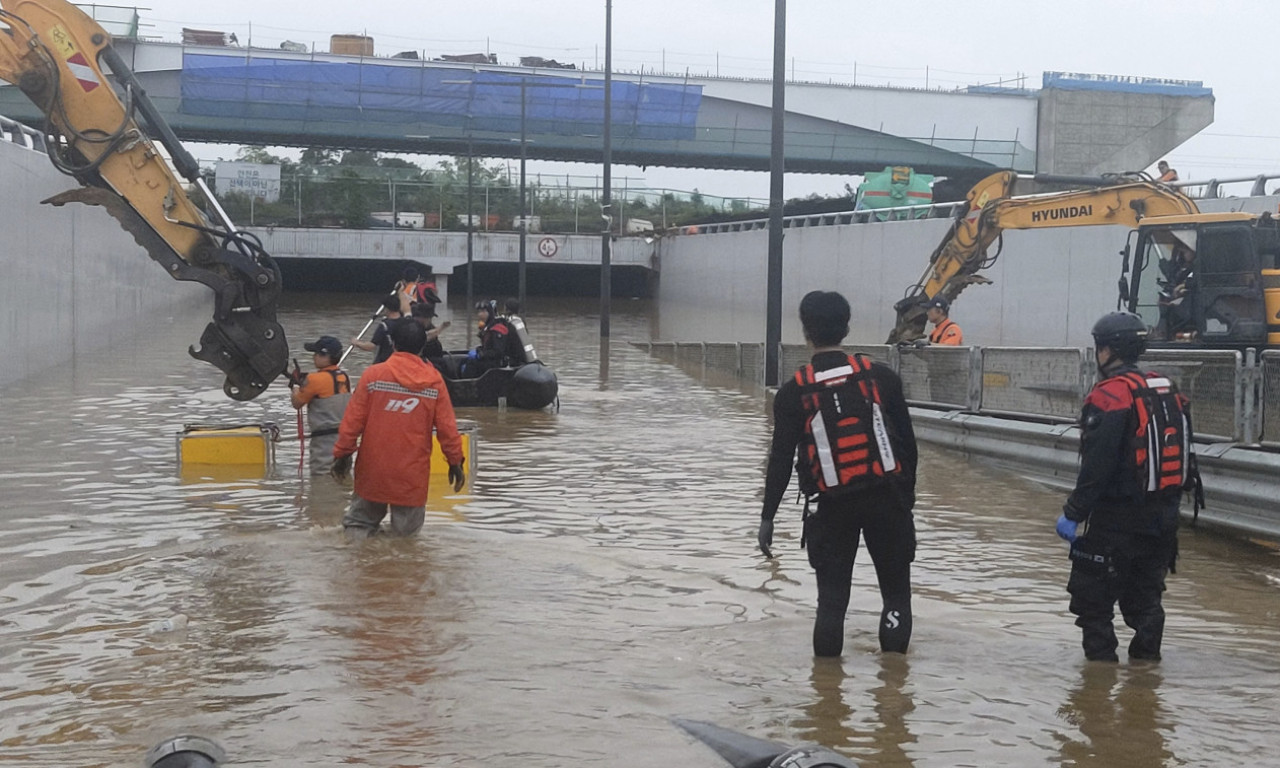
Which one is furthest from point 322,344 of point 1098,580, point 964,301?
point 964,301

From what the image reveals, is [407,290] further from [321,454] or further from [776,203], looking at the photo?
[321,454]

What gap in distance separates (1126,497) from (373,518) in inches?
201

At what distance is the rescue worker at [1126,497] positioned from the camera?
699cm

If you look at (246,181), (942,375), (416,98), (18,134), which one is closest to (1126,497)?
(942,375)

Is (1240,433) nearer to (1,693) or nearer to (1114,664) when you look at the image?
(1114,664)

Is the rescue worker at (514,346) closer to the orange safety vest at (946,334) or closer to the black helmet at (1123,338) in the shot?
the orange safety vest at (946,334)

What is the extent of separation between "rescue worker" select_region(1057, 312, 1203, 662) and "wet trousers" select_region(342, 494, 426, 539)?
463 centimetres

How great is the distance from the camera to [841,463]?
6941 millimetres

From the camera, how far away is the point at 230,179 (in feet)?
194

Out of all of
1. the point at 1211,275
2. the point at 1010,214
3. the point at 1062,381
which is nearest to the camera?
the point at 1062,381

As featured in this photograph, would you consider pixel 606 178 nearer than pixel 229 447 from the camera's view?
No

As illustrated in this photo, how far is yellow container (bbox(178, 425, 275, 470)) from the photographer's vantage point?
46.6 ft

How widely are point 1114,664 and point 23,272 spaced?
18.4 meters

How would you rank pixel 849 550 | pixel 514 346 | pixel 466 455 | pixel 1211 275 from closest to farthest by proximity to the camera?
pixel 849 550 < pixel 466 455 < pixel 1211 275 < pixel 514 346
